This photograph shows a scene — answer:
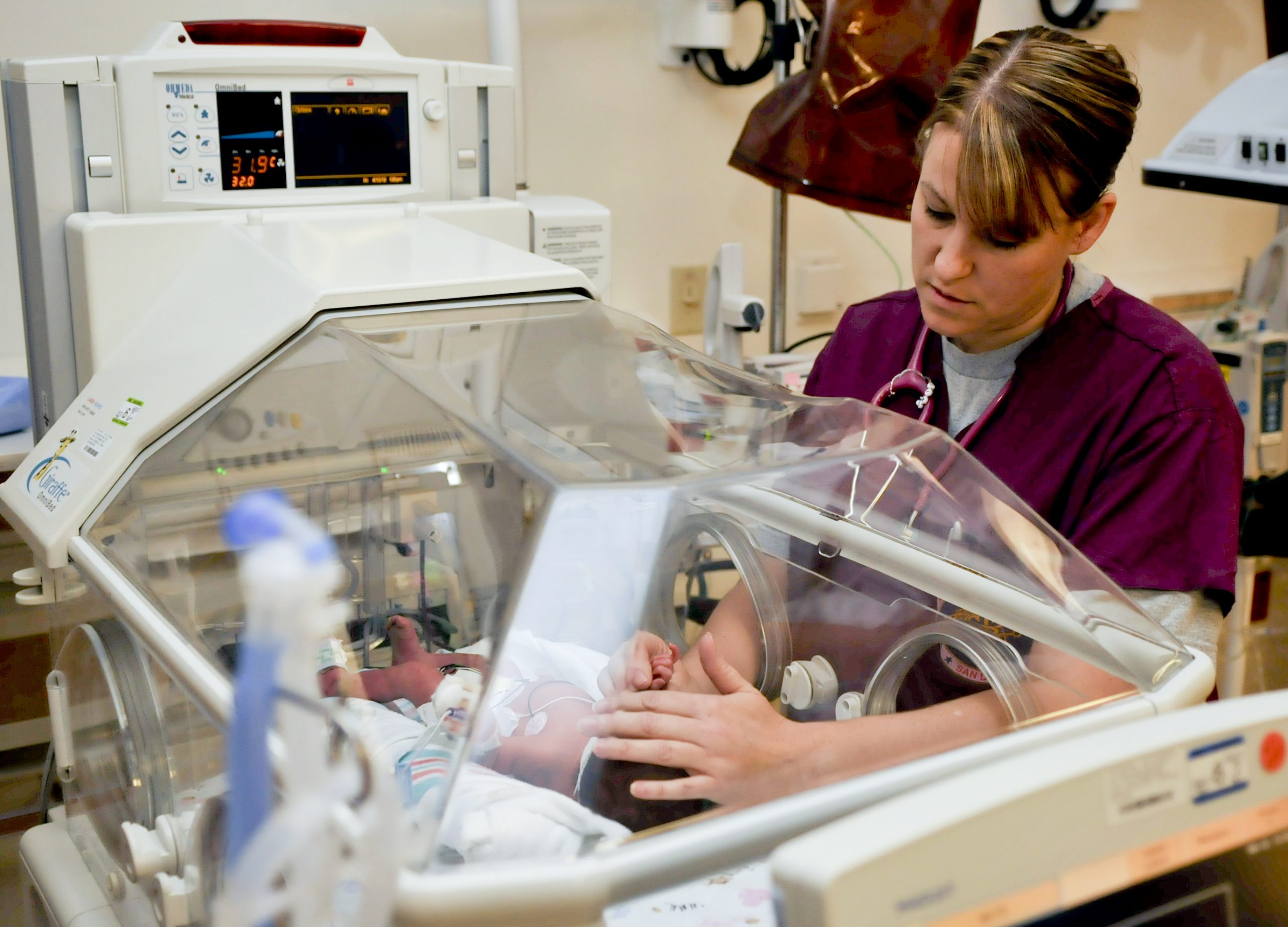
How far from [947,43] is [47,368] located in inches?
58.8

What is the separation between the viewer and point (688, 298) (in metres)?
2.74

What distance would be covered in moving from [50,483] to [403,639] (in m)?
0.40

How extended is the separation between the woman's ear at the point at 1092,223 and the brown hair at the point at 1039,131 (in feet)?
0.04

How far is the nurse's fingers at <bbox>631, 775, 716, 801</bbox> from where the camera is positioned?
823 mm

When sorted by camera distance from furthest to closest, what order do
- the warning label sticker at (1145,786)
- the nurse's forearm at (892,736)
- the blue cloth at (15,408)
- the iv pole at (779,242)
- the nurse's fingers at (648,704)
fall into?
the iv pole at (779,242), the blue cloth at (15,408), the nurse's fingers at (648,704), the nurse's forearm at (892,736), the warning label sticker at (1145,786)

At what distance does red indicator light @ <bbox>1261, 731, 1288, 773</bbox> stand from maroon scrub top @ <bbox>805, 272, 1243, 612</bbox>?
422 mm

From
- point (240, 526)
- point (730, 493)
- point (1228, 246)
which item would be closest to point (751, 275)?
point (1228, 246)

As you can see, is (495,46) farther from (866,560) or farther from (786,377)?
(866,560)

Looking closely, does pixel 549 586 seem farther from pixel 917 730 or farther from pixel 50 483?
pixel 50 483

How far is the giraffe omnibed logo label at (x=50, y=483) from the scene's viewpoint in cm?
116

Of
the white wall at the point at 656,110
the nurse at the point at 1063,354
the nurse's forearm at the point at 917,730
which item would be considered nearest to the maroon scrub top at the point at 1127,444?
the nurse at the point at 1063,354

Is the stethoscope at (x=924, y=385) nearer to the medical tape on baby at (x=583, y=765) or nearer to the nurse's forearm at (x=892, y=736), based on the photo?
the nurse's forearm at (x=892, y=736)

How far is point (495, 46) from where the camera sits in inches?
84.0

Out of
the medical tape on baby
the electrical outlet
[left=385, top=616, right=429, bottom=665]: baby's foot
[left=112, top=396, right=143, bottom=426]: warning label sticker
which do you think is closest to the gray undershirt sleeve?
the medical tape on baby
